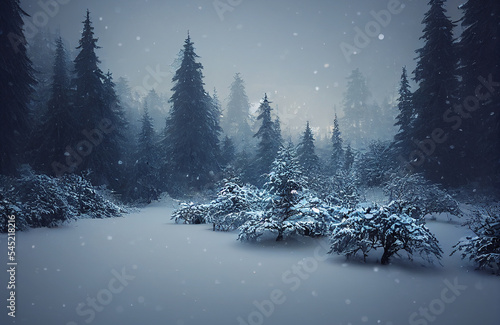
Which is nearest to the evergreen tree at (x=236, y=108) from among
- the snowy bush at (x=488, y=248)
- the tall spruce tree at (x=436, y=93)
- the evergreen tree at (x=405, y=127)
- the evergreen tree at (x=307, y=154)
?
the evergreen tree at (x=307, y=154)

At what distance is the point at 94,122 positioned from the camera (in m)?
21.2

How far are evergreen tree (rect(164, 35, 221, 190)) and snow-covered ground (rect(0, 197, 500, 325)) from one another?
1744 centimetres

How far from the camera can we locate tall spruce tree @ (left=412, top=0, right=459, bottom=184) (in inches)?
740

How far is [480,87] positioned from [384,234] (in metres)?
18.3

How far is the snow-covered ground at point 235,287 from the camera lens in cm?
353

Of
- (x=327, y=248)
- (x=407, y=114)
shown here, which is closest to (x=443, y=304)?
(x=327, y=248)

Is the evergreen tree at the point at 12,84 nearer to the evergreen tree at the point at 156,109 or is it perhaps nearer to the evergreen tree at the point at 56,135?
the evergreen tree at the point at 56,135

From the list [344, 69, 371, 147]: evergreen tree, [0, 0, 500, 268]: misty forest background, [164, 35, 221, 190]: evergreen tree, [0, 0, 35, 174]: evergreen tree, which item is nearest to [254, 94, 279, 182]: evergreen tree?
[0, 0, 500, 268]: misty forest background

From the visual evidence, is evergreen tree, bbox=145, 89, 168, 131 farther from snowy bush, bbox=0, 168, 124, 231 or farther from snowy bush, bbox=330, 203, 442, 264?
snowy bush, bbox=330, 203, 442, 264

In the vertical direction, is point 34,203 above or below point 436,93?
below

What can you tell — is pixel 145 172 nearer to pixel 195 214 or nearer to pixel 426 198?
pixel 195 214

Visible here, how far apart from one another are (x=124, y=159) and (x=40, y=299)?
2469cm

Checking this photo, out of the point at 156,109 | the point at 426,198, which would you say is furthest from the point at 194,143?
the point at 156,109

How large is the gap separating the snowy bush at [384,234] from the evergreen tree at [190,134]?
1982cm
